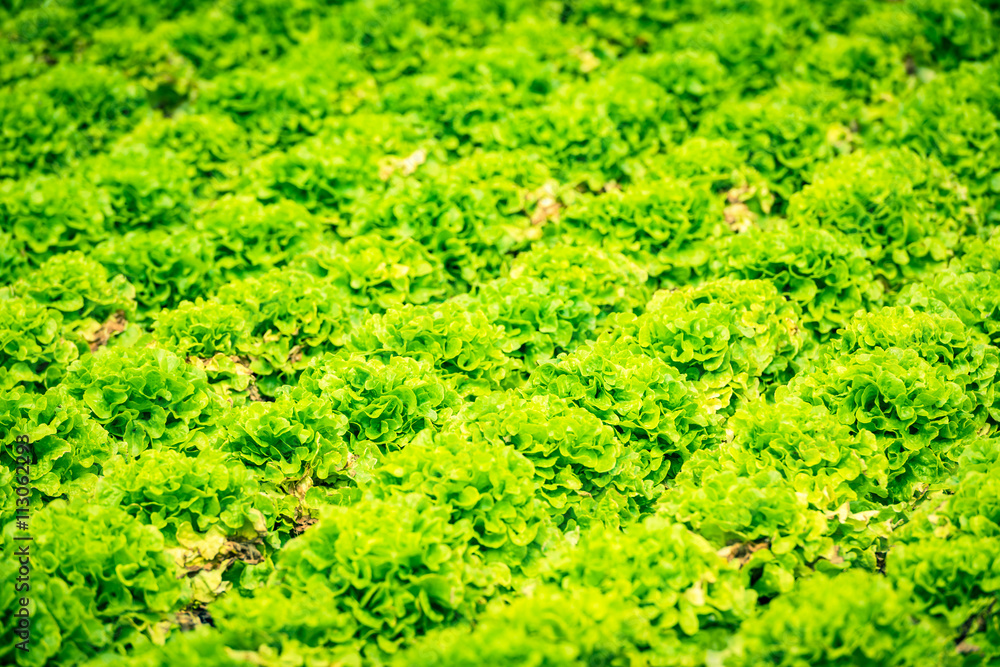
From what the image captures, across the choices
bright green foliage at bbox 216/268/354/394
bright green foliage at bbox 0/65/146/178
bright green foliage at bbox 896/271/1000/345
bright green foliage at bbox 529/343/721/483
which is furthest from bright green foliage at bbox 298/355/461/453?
bright green foliage at bbox 0/65/146/178

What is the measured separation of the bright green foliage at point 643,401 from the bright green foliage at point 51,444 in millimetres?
3618

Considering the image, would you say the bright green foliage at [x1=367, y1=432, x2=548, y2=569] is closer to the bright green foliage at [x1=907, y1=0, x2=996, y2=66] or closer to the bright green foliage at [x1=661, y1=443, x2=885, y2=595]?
the bright green foliage at [x1=661, y1=443, x2=885, y2=595]

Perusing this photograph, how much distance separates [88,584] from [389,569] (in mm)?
1994

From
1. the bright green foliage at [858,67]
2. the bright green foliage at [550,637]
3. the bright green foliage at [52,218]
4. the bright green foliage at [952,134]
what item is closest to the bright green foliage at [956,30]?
the bright green foliage at [858,67]

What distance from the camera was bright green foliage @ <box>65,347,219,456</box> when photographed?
21.2 feet

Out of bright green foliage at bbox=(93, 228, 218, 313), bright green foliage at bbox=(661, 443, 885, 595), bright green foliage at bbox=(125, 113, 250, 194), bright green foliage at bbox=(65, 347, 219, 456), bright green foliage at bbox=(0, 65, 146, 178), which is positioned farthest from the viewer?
bright green foliage at bbox=(0, 65, 146, 178)

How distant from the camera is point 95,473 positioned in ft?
21.0

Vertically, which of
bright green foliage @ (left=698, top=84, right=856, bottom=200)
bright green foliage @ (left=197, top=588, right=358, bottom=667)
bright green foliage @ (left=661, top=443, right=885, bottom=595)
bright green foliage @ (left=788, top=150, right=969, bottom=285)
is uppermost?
bright green foliage @ (left=698, top=84, right=856, bottom=200)

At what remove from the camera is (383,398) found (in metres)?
6.35

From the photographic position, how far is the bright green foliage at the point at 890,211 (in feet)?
26.8

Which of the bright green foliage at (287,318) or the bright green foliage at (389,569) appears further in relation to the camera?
the bright green foliage at (287,318)

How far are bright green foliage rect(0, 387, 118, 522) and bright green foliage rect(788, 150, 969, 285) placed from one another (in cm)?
711

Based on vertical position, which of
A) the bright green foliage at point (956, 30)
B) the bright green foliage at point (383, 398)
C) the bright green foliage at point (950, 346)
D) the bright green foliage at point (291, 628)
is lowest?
the bright green foliage at point (291, 628)

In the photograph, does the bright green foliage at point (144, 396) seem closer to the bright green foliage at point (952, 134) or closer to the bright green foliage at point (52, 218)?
the bright green foliage at point (52, 218)
